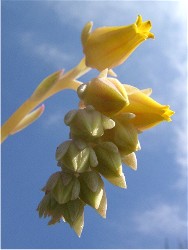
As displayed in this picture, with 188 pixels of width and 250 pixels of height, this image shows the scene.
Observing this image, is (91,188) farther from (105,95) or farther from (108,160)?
(105,95)

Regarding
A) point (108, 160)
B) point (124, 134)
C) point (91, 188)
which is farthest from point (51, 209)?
point (124, 134)

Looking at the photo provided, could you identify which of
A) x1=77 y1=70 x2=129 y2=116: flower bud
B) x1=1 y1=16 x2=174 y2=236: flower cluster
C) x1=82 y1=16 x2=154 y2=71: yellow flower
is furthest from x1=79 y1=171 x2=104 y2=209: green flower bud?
x1=82 y1=16 x2=154 y2=71: yellow flower

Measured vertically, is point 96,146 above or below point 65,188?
above

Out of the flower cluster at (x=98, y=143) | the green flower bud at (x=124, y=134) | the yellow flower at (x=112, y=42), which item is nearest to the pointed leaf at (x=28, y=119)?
the yellow flower at (x=112, y=42)

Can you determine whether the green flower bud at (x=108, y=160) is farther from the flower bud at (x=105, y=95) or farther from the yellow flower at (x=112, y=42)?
the yellow flower at (x=112, y=42)

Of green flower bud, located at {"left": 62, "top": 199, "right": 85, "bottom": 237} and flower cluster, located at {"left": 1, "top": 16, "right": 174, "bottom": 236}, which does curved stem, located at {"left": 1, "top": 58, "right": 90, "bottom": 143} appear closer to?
flower cluster, located at {"left": 1, "top": 16, "right": 174, "bottom": 236}

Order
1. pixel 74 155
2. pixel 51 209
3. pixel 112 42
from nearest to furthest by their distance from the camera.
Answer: pixel 74 155, pixel 51 209, pixel 112 42
